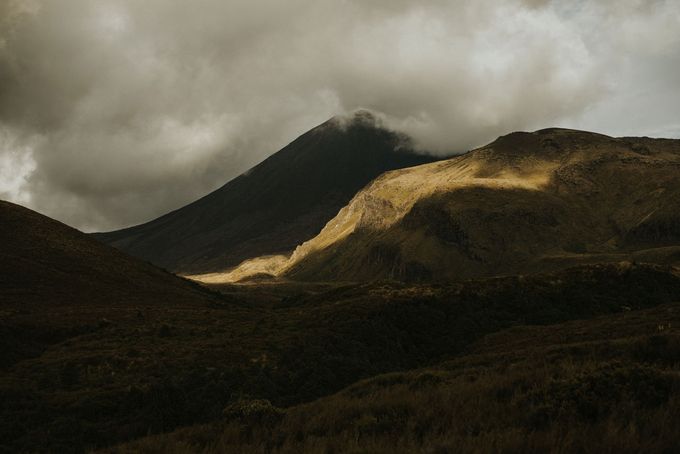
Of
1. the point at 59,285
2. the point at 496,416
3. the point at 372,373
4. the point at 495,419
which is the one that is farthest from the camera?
the point at 59,285

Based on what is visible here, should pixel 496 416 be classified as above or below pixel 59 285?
below

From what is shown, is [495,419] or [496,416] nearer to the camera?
[495,419]

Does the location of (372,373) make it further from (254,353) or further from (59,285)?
(59,285)

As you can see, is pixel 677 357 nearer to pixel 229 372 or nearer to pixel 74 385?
pixel 229 372

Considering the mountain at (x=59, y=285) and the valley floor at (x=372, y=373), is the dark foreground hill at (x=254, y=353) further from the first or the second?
the mountain at (x=59, y=285)

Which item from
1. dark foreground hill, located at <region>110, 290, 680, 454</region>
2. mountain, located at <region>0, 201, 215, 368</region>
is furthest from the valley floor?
mountain, located at <region>0, 201, 215, 368</region>

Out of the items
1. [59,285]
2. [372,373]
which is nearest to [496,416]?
[372,373]

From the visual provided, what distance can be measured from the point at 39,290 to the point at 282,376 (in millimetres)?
43417

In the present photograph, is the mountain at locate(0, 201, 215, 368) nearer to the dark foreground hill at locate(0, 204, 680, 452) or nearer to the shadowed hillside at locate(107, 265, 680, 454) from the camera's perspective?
the dark foreground hill at locate(0, 204, 680, 452)

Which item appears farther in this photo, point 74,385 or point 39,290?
point 39,290

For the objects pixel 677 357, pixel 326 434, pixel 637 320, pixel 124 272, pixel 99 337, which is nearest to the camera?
pixel 326 434

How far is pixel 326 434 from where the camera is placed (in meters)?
9.62

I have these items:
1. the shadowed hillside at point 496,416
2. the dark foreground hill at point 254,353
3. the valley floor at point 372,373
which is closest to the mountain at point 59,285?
the dark foreground hill at point 254,353

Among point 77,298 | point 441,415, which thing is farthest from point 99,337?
point 441,415
